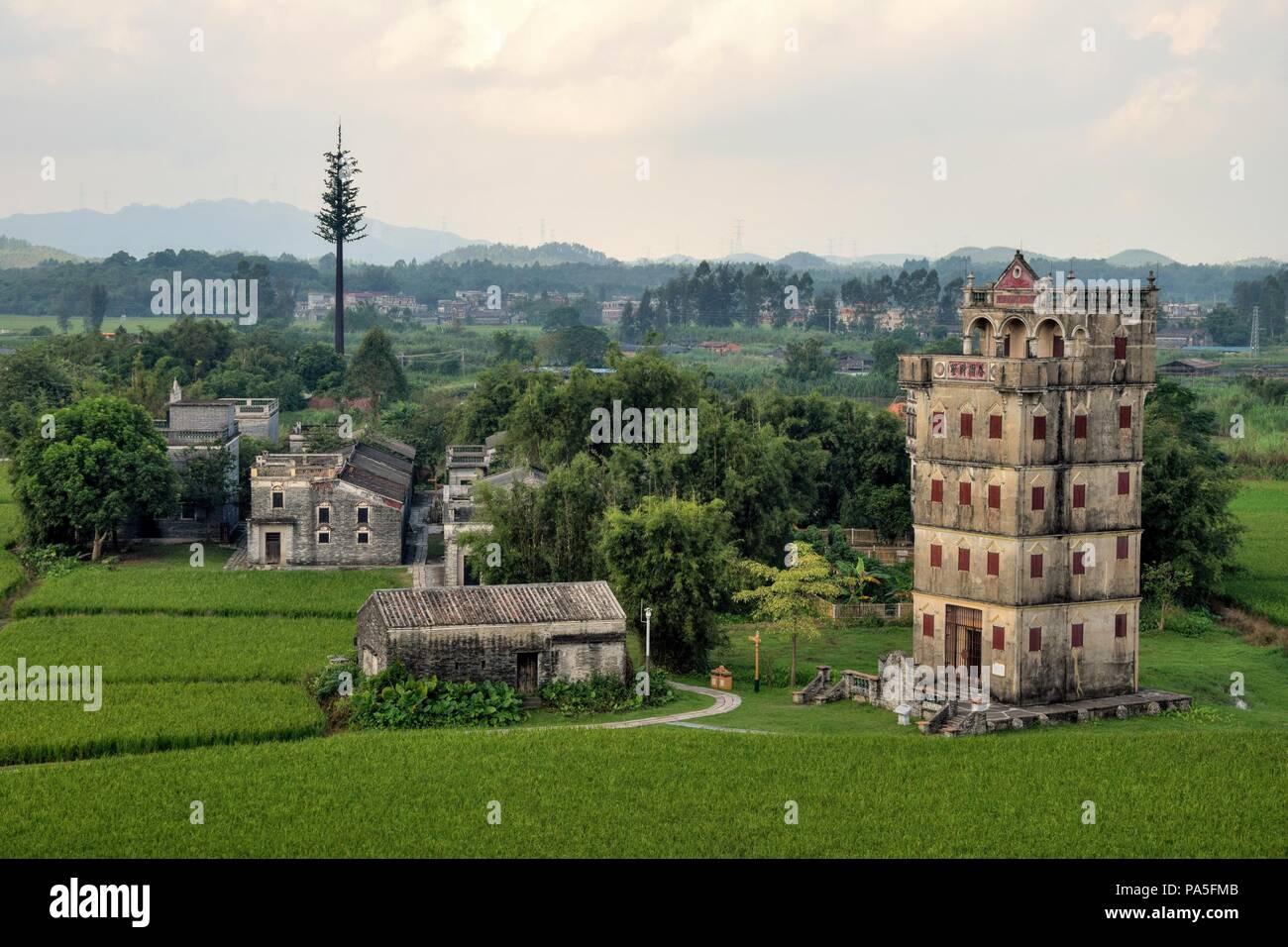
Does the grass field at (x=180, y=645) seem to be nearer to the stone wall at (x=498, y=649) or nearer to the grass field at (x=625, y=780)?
the grass field at (x=625, y=780)

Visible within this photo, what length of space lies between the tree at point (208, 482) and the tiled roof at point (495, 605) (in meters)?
29.6

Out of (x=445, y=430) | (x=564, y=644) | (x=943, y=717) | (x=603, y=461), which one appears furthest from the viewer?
(x=445, y=430)

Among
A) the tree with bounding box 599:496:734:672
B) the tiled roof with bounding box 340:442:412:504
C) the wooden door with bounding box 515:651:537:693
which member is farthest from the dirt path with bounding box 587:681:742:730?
the tiled roof with bounding box 340:442:412:504

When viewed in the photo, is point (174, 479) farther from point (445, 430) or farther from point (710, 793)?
point (710, 793)

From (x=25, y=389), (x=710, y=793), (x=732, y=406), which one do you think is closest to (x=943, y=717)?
(x=710, y=793)

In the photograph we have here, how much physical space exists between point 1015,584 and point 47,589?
3643cm

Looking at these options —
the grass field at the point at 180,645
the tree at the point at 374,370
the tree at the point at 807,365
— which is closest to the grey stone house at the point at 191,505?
the grass field at the point at 180,645

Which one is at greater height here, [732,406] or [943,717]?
[732,406]

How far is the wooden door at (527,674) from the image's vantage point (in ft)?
157

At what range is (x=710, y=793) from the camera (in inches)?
1522

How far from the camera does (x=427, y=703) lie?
4612cm

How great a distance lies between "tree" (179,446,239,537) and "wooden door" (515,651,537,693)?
106 feet

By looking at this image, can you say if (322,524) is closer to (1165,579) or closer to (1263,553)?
(1165,579)

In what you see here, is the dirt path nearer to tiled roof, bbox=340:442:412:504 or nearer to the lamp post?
the lamp post
